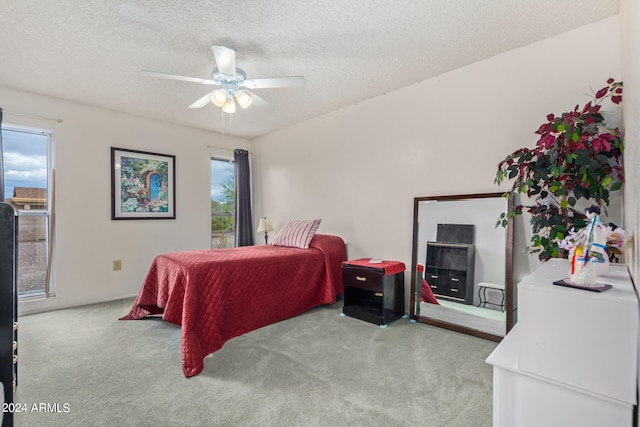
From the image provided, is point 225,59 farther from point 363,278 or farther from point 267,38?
point 363,278

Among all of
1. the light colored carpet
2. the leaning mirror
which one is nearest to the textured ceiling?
the leaning mirror

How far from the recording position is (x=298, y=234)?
3.66m

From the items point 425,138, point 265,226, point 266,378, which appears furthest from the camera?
point 265,226

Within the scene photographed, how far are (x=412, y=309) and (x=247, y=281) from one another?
64.0 inches

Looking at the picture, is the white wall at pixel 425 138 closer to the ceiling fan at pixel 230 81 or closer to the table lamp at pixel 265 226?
the table lamp at pixel 265 226

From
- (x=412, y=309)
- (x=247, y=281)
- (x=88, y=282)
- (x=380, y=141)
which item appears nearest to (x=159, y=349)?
(x=247, y=281)

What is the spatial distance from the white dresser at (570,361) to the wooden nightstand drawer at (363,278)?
179 centimetres

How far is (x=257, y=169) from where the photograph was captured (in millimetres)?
5156

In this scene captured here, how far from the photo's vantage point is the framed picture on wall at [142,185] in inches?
152

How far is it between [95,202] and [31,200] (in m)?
0.57

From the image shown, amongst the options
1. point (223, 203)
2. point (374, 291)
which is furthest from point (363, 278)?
A: point (223, 203)

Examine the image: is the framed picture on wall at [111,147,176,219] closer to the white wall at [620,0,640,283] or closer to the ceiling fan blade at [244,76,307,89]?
the ceiling fan blade at [244,76,307,89]

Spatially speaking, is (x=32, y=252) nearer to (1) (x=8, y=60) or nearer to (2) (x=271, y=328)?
(1) (x=8, y=60)

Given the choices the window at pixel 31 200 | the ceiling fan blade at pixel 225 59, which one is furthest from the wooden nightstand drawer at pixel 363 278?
the window at pixel 31 200
